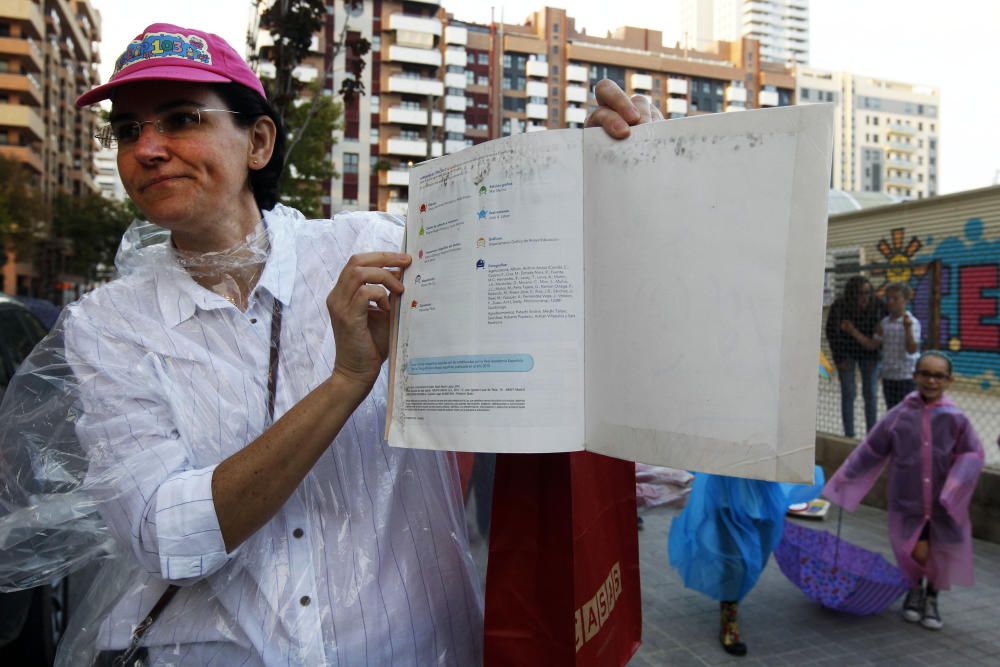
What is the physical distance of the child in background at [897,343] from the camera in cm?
721

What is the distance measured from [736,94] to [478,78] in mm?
36117

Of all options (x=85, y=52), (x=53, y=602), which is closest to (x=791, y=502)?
(x=53, y=602)

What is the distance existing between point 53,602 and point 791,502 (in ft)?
12.9

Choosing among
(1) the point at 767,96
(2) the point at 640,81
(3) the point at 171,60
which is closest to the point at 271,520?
(3) the point at 171,60

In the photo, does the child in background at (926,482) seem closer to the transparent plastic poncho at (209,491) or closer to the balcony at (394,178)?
the transparent plastic poncho at (209,491)

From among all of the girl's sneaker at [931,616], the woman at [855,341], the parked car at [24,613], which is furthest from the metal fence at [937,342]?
the parked car at [24,613]

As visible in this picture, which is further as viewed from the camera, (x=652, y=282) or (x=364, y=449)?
(x=364, y=449)

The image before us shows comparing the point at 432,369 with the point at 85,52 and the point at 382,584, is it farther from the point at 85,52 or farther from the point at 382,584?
the point at 85,52

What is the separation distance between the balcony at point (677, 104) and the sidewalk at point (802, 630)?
93721mm

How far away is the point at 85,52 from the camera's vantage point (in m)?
68.2

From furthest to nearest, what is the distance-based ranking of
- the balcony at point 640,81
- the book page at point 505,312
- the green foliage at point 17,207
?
the balcony at point 640,81 → the green foliage at point 17,207 → the book page at point 505,312

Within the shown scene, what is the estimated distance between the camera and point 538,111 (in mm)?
89062

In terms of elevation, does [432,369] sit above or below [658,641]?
above

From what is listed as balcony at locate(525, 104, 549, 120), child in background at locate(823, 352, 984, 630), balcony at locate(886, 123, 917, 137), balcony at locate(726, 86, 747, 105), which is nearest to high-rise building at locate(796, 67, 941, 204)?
balcony at locate(886, 123, 917, 137)
